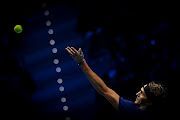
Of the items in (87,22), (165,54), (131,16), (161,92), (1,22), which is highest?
(1,22)

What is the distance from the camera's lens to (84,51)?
8.03 ft

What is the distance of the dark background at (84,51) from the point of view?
231 cm

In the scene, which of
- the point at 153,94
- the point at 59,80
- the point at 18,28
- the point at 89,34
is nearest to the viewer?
the point at 153,94

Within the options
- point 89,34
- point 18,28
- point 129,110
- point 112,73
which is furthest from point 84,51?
point 129,110

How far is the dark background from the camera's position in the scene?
7.59ft

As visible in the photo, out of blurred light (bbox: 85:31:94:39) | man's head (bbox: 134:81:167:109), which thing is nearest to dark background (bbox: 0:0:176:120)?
blurred light (bbox: 85:31:94:39)

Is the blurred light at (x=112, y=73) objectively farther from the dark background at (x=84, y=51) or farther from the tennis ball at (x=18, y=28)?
the tennis ball at (x=18, y=28)

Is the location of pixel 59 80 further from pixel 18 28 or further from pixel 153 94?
pixel 153 94

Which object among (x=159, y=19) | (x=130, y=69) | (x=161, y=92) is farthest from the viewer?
(x=130, y=69)

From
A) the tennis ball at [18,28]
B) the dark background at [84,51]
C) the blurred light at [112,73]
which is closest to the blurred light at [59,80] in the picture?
the dark background at [84,51]

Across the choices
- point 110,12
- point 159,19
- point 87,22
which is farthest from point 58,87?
point 159,19

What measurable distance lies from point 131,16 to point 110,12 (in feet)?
0.90

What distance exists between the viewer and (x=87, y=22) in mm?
2357

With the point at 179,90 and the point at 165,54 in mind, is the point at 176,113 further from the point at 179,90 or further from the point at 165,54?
the point at 165,54
